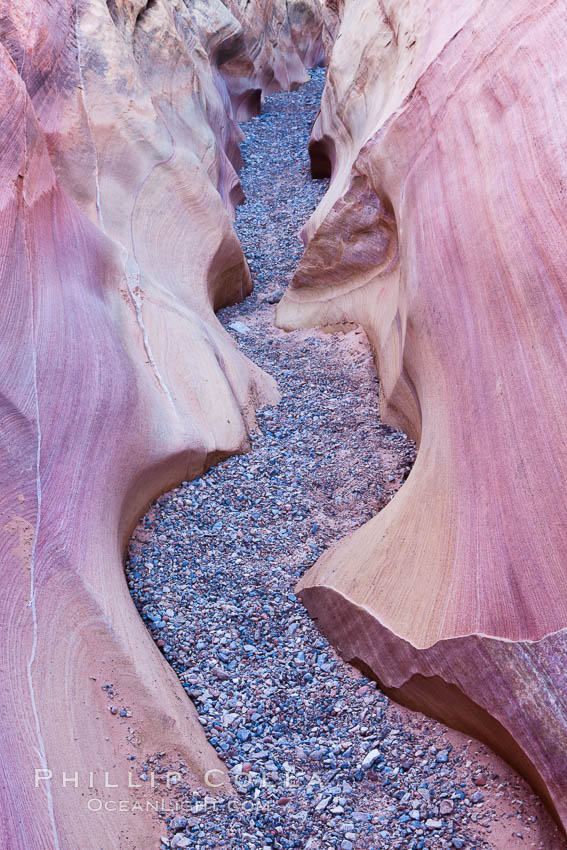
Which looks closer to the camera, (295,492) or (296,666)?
(296,666)

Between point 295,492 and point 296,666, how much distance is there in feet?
3.31

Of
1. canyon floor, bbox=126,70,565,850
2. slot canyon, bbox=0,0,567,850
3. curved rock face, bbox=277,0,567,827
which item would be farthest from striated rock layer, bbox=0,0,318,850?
curved rock face, bbox=277,0,567,827

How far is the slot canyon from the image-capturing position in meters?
1.92

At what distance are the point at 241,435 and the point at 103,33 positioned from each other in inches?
120

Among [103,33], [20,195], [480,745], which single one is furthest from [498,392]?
[103,33]

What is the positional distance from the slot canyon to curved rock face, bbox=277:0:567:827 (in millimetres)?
12

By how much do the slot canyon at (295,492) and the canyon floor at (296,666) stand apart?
0.01 m

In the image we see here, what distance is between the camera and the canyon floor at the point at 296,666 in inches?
75.2

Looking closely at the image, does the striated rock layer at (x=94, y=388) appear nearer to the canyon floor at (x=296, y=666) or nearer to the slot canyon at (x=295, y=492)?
the slot canyon at (x=295, y=492)

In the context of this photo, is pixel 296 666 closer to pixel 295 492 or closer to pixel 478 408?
pixel 295 492

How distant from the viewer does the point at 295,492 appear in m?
3.32

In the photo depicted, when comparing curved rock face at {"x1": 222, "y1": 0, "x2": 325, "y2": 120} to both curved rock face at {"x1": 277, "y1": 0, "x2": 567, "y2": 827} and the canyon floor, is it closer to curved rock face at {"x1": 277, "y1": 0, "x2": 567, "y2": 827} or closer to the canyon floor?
curved rock face at {"x1": 277, "y1": 0, "x2": 567, "y2": 827}

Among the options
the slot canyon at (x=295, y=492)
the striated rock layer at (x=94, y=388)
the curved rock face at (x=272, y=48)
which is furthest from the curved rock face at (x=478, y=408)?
the curved rock face at (x=272, y=48)

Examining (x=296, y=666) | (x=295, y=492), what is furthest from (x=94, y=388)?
(x=296, y=666)
